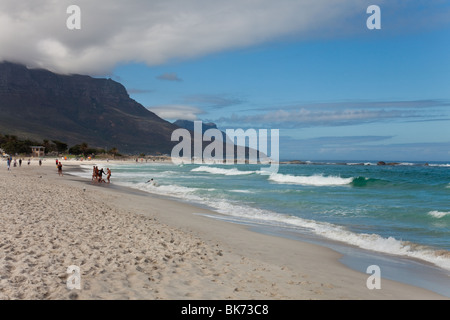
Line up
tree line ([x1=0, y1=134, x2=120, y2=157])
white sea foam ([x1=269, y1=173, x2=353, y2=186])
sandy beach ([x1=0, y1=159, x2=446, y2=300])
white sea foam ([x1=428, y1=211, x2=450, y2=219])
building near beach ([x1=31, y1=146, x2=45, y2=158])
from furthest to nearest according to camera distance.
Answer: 1. building near beach ([x1=31, y1=146, x2=45, y2=158])
2. tree line ([x1=0, y1=134, x2=120, y2=157])
3. white sea foam ([x1=269, y1=173, x2=353, y2=186])
4. white sea foam ([x1=428, y1=211, x2=450, y2=219])
5. sandy beach ([x1=0, y1=159, x2=446, y2=300])

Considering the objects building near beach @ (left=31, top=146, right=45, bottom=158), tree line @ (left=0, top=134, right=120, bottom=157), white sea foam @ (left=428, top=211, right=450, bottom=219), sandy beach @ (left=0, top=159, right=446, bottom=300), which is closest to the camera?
sandy beach @ (left=0, top=159, right=446, bottom=300)

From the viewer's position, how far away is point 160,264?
641 cm

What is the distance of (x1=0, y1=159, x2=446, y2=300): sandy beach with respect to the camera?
16.6ft

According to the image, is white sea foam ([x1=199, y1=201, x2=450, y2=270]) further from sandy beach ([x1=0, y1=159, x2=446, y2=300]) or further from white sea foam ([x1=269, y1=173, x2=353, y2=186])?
white sea foam ([x1=269, y1=173, x2=353, y2=186])

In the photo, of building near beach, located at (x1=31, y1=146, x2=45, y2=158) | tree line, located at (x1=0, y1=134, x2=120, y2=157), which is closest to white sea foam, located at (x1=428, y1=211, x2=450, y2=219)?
building near beach, located at (x1=31, y1=146, x2=45, y2=158)

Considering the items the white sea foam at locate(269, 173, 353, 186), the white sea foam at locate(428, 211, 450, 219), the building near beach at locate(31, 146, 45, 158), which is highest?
the building near beach at locate(31, 146, 45, 158)

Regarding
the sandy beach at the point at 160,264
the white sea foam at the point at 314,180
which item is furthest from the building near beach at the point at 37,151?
the sandy beach at the point at 160,264

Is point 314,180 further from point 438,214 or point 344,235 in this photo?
point 344,235

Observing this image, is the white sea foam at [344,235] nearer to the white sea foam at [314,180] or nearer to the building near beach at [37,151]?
the white sea foam at [314,180]

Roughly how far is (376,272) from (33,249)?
6816 mm

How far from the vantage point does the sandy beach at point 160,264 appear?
5070 millimetres

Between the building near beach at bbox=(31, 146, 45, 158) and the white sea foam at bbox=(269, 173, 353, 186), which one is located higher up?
the building near beach at bbox=(31, 146, 45, 158)
